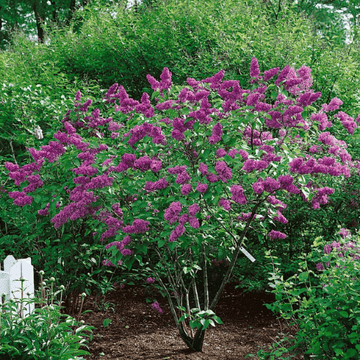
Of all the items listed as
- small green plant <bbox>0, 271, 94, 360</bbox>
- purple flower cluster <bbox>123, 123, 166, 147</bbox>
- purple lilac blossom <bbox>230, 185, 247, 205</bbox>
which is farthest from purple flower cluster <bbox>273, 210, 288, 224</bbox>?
small green plant <bbox>0, 271, 94, 360</bbox>

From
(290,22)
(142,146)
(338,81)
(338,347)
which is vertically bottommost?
(338,347)

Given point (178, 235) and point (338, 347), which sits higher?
point (178, 235)

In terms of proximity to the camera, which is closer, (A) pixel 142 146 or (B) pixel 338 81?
(A) pixel 142 146

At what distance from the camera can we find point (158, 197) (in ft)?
11.8

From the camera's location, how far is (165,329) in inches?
179

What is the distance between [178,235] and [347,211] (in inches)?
103

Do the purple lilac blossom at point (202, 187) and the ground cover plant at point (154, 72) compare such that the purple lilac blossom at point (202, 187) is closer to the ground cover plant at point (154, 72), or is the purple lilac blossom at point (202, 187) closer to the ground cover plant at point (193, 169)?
the ground cover plant at point (193, 169)

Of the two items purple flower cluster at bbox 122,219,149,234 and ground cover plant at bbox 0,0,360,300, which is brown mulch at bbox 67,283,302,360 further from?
purple flower cluster at bbox 122,219,149,234

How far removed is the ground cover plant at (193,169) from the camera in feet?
10.4

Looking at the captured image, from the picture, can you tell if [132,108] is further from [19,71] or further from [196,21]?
[19,71]

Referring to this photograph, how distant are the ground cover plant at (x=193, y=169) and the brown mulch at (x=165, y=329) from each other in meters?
0.31

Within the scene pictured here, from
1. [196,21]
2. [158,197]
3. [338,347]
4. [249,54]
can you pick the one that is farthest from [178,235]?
[196,21]

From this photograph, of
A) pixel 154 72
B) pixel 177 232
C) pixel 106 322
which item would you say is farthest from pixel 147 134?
pixel 154 72

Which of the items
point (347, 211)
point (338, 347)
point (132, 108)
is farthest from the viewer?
point (347, 211)
